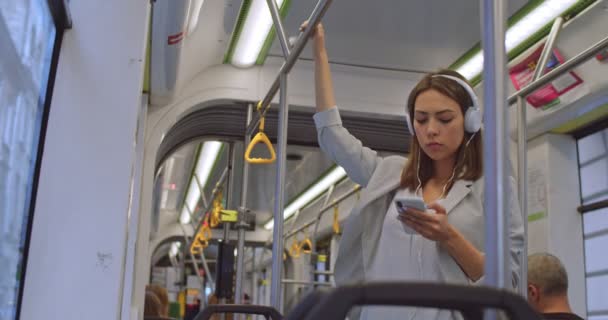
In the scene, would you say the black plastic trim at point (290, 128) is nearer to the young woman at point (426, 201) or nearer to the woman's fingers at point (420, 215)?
the young woman at point (426, 201)

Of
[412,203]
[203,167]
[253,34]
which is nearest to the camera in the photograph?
[412,203]

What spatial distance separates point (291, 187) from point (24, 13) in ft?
29.0

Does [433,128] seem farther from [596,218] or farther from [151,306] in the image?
[151,306]

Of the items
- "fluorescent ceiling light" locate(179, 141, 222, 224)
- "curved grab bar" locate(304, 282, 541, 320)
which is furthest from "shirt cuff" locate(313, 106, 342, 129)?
"fluorescent ceiling light" locate(179, 141, 222, 224)

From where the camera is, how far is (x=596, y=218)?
18.0ft

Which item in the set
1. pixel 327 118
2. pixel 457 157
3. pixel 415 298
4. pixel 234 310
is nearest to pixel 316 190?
pixel 327 118

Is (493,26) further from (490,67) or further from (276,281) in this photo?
(276,281)

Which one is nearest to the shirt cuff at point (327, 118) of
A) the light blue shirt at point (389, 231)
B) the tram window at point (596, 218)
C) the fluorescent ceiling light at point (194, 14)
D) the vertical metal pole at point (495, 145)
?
the light blue shirt at point (389, 231)

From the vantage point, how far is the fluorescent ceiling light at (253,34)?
4.55 meters

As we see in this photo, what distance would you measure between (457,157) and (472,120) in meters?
0.11

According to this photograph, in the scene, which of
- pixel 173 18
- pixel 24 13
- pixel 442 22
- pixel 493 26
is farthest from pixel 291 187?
pixel 493 26

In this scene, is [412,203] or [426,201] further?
[426,201]

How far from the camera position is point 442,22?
15.6 ft

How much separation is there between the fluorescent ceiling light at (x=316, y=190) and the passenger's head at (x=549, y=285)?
17.8 ft
